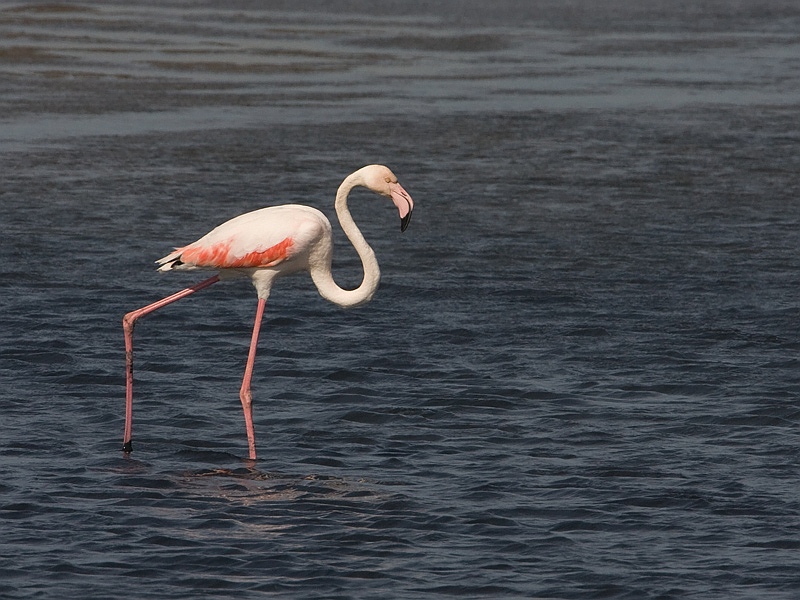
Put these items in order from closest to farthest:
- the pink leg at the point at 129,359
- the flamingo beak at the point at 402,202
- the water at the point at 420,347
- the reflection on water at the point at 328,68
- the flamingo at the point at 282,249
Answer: the water at the point at 420,347
the pink leg at the point at 129,359
the flamingo beak at the point at 402,202
the flamingo at the point at 282,249
the reflection on water at the point at 328,68

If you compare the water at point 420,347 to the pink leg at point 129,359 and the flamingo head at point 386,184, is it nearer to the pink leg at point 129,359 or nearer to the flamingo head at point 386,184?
the pink leg at point 129,359

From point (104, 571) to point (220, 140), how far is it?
37.6 ft

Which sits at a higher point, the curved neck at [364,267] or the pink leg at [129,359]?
the curved neck at [364,267]

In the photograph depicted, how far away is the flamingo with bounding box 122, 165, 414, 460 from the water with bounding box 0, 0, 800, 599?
0.67 metres

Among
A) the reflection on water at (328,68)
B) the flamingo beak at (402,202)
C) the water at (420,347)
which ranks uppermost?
the reflection on water at (328,68)

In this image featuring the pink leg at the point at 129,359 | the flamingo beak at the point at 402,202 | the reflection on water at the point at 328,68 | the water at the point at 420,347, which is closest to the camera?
the water at the point at 420,347

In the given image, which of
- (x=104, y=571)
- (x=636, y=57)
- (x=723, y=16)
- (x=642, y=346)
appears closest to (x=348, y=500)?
(x=104, y=571)

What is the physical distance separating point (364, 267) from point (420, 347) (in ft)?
5.37

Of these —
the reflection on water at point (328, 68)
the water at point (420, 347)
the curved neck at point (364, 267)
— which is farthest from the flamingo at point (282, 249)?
the reflection on water at point (328, 68)

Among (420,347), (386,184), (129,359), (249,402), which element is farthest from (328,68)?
(249,402)

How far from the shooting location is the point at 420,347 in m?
10.3

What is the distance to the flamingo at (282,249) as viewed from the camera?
875 cm

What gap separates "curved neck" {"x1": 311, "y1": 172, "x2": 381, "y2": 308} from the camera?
876cm

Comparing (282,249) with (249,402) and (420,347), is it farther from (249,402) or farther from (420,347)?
(420,347)
